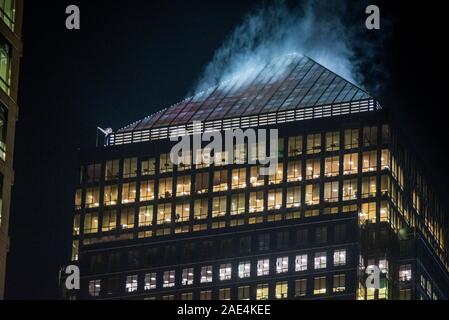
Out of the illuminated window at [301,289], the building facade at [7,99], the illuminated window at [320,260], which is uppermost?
the illuminated window at [320,260]

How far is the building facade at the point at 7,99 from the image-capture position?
6525 cm

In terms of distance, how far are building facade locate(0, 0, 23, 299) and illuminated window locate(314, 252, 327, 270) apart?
13131cm

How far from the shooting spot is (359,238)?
19938cm

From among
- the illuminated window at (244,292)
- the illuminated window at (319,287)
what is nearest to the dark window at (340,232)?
the illuminated window at (319,287)

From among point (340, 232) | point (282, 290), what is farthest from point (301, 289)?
point (340, 232)

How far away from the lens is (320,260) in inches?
7781

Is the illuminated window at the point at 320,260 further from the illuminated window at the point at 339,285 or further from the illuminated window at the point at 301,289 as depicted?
the illuminated window at the point at 339,285

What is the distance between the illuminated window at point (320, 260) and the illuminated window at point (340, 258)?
1554 millimetres

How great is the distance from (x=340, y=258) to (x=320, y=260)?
3086 mm

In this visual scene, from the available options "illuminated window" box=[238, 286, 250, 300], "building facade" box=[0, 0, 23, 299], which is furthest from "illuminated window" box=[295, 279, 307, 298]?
"building facade" box=[0, 0, 23, 299]

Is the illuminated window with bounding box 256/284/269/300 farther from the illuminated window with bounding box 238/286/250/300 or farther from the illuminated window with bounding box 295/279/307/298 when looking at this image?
the illuminated window with bounding box 295/279/307/298
